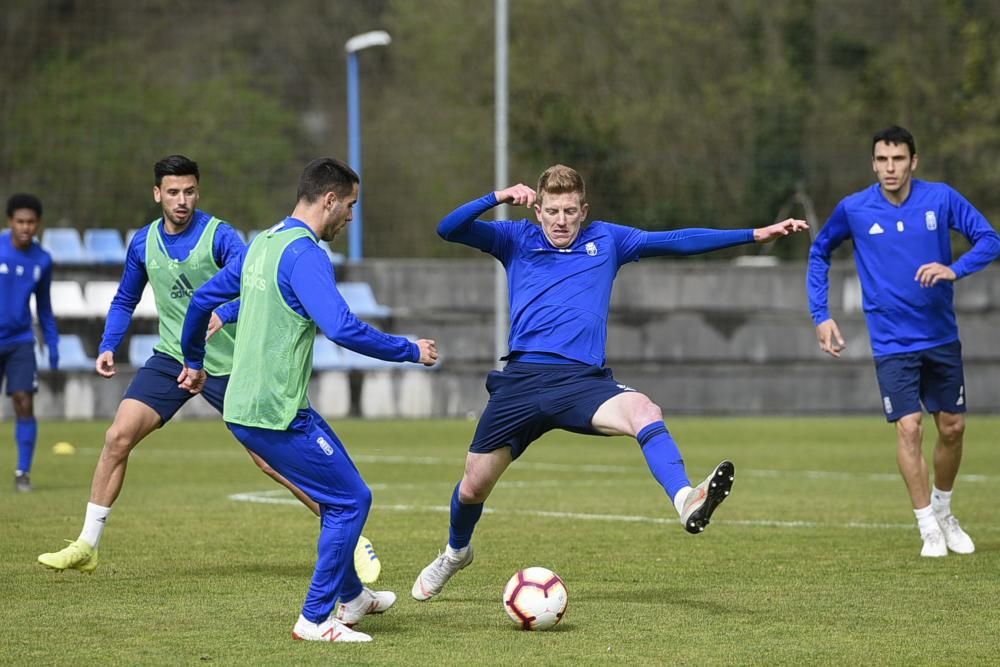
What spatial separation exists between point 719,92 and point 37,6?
40.6ft

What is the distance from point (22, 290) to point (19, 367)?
0.70m

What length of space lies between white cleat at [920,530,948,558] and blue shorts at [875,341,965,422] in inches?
29.3

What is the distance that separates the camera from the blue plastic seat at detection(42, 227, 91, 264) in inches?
959

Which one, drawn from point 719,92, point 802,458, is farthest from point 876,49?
point 802,458

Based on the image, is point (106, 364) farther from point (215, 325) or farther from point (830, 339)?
point (830, 339)

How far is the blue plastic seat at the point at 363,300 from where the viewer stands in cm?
2453

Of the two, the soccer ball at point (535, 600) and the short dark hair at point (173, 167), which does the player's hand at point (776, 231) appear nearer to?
the soccer ball at point (535, 600)

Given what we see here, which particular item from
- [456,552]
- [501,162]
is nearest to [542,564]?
[456,552]

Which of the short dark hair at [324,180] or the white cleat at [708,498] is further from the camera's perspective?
the short dark hair at [324,180]

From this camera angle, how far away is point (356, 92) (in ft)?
90.2

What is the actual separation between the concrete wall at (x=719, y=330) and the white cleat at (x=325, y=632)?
1809 cm

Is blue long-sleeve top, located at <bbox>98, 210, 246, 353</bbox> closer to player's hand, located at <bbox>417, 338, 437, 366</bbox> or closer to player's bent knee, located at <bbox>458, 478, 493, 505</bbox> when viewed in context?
player's bent knee, located at <bbox>458, 478, 493, 505</bbox>

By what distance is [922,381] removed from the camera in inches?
406

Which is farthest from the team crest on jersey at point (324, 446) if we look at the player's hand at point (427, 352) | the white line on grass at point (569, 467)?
the white line on grass at point (569, 467)
